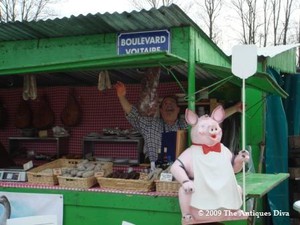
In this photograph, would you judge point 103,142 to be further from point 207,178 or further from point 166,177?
point 207,178

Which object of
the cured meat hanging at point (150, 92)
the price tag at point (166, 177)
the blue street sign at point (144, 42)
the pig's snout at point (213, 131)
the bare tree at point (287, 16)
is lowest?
the price tag at point (166, 177)

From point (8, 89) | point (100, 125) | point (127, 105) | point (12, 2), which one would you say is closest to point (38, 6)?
point (12, 2)

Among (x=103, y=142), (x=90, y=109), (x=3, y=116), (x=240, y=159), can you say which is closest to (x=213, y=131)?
(x=240, y=159)

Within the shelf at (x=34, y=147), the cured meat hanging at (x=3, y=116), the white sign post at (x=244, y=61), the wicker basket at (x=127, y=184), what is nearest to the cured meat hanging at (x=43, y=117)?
the shelf at (x=34, y=147)

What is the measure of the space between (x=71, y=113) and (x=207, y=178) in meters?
3.99

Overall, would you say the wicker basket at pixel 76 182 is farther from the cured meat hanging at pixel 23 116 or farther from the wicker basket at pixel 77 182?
the cured meat hanging at pixel 23 116

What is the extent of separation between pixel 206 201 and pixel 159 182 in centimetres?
82

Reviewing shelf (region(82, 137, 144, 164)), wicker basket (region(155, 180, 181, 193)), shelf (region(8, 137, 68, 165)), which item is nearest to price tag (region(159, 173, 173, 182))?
wicker basket (region(155, 180, 181, 193))

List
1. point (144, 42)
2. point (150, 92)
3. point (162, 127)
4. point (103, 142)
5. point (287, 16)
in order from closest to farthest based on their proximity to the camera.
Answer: point (144, 42) < point (150, 92) < point (162, 127) < point (103, 142) < point (287, 16)

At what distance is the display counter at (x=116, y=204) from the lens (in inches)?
169

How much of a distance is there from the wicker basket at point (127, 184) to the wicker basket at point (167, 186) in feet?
0.38

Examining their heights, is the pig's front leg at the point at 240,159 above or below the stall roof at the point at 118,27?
below

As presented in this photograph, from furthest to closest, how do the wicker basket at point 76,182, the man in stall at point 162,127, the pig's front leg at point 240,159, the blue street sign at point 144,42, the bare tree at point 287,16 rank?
the bare tree at point 287,16
the man in stall at point 162,127
the blue street sign at point 144,42
the wicker basket at point 76,182
the pig's front leg at point 240,159

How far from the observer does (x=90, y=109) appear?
7254 mm
